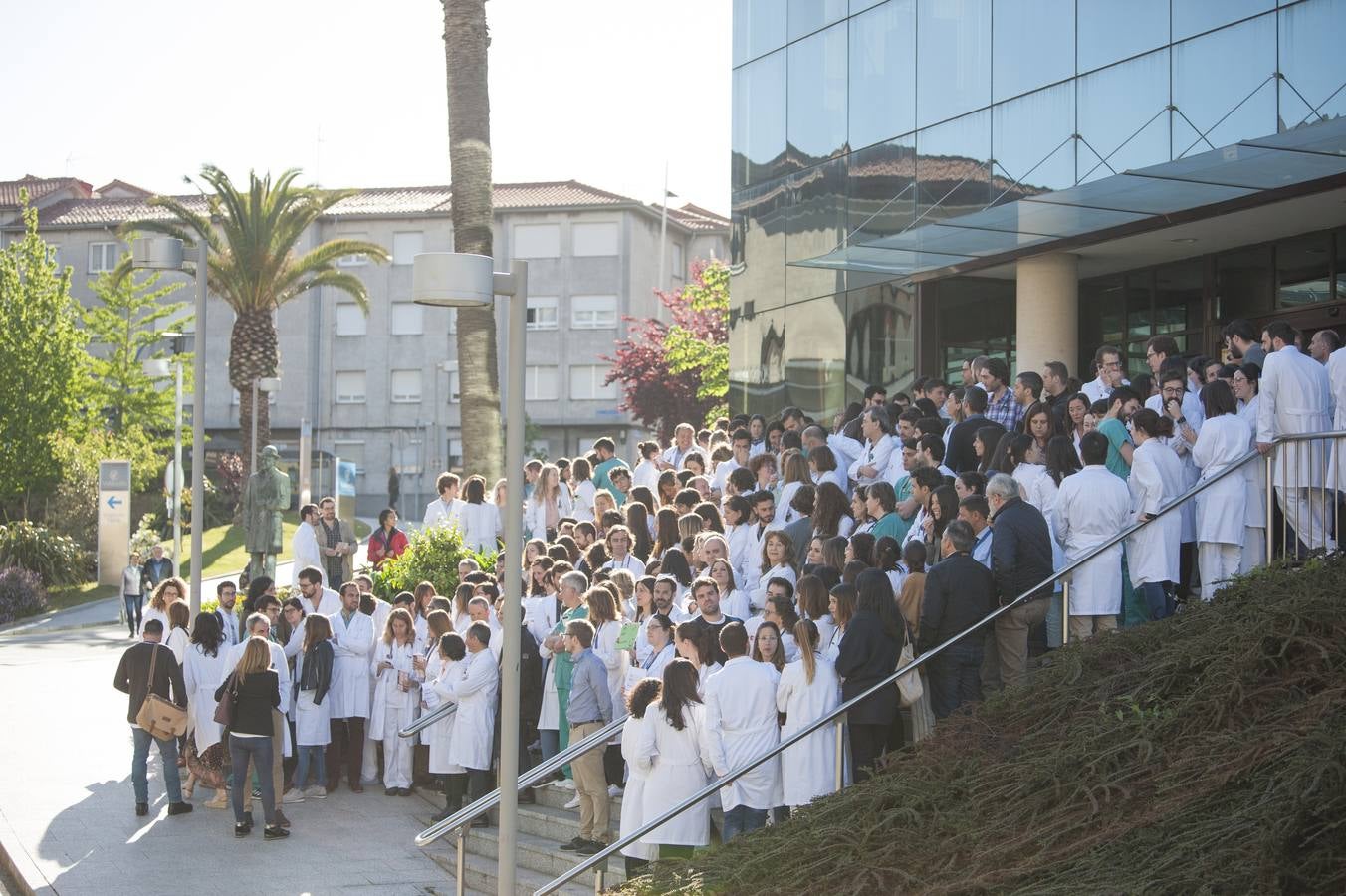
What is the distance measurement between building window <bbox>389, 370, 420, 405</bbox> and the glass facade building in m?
40.2

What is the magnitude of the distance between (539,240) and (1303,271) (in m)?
48.6

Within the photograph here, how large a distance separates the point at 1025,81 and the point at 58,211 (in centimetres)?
6030

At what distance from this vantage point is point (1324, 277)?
18141 mm

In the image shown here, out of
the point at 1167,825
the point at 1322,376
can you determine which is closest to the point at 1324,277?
the point at 1322,376

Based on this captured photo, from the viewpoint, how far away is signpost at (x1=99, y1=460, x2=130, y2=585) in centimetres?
3559

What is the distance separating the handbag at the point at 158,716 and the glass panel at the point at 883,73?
43.1 ft

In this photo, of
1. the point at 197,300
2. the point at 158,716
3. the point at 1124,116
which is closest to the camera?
the point at 158,716

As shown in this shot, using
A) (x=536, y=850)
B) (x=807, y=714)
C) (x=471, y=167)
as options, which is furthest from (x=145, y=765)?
(x=471, y=167)

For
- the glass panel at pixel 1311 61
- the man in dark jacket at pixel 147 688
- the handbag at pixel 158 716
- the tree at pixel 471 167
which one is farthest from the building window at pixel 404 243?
the glass panel at pixel 1311 61

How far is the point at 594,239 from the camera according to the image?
6412 centimetres

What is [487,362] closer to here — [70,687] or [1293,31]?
[70,687]

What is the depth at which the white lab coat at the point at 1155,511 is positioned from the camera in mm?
10523

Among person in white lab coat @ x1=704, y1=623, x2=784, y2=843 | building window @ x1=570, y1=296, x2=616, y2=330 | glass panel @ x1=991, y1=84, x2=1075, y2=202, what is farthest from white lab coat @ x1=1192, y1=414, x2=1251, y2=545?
building window @ x1=570, y1=296, x2=616, y2=330

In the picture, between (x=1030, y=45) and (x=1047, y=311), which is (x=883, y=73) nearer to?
(x=1030, y=45)
